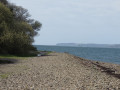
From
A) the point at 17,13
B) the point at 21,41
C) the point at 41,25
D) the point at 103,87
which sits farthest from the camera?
the point at 41,25

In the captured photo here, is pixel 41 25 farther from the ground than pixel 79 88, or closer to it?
farther from the ground

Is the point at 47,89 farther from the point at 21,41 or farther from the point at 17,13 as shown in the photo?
the point at 17,13

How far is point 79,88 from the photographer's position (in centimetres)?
1585

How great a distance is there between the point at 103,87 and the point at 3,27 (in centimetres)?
2975

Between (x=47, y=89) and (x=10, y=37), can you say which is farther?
(x=10, y=37)

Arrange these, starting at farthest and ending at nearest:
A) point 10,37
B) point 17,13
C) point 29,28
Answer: point 17,13
point 29,28
point 10,37

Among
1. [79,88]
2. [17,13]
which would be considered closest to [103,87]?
[79,88]

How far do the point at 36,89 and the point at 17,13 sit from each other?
6462 centimetres

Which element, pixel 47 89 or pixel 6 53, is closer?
pixel 47 89

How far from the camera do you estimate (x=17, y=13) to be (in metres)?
77.4

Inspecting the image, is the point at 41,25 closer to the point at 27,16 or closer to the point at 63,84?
the point at 27,16

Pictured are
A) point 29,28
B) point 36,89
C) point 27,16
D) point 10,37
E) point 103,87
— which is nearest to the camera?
point 36,89

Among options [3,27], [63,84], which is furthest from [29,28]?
[63,84]

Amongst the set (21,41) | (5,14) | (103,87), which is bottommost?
(103,87)
